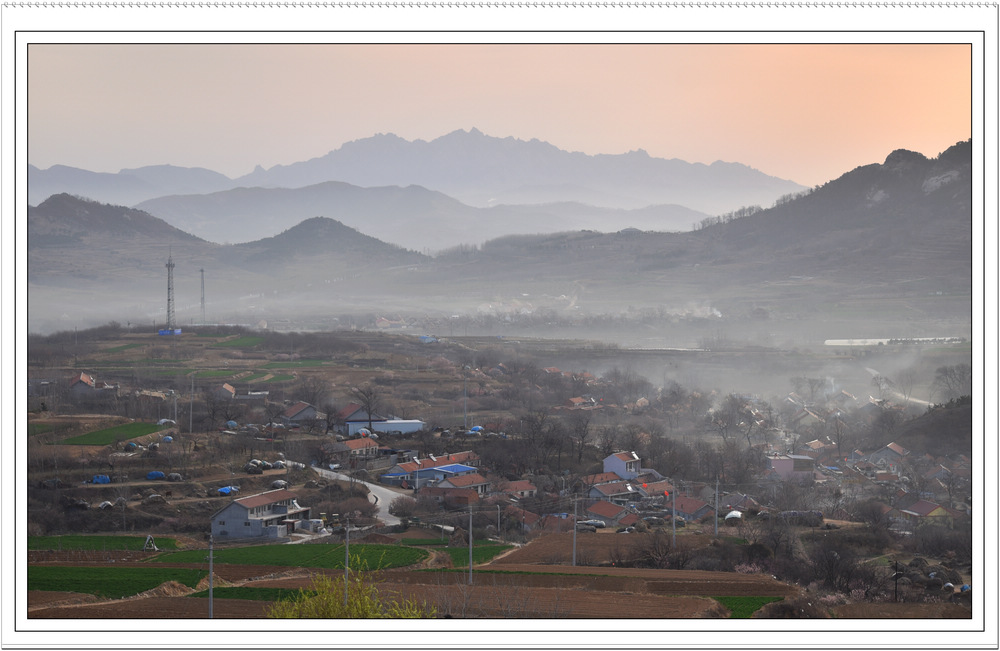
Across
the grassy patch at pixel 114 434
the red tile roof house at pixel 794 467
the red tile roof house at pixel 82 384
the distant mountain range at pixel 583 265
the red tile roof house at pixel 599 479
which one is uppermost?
the distant mountain range at pixel 583 265

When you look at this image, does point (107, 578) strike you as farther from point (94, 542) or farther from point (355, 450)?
point (355, 450)

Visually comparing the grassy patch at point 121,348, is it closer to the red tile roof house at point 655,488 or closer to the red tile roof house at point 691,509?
the red tile roof house at point 655,488

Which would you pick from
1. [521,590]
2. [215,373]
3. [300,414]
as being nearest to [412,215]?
[215,373]

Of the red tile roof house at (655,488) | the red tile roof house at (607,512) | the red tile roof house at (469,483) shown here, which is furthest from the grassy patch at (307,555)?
the red tile roof house at (655,488)

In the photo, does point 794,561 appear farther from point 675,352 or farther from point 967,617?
point 675,352

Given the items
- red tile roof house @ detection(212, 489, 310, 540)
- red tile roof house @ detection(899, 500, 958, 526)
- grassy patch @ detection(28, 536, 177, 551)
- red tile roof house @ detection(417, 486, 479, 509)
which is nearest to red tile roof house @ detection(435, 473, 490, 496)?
red tile roof house @ detection(417, 486, 479, 509)

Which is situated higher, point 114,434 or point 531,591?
point 114,434

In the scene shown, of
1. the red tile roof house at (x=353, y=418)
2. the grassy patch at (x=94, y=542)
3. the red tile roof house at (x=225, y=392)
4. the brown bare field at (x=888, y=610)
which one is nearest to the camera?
the brown bare field at (x=888, y=610)
